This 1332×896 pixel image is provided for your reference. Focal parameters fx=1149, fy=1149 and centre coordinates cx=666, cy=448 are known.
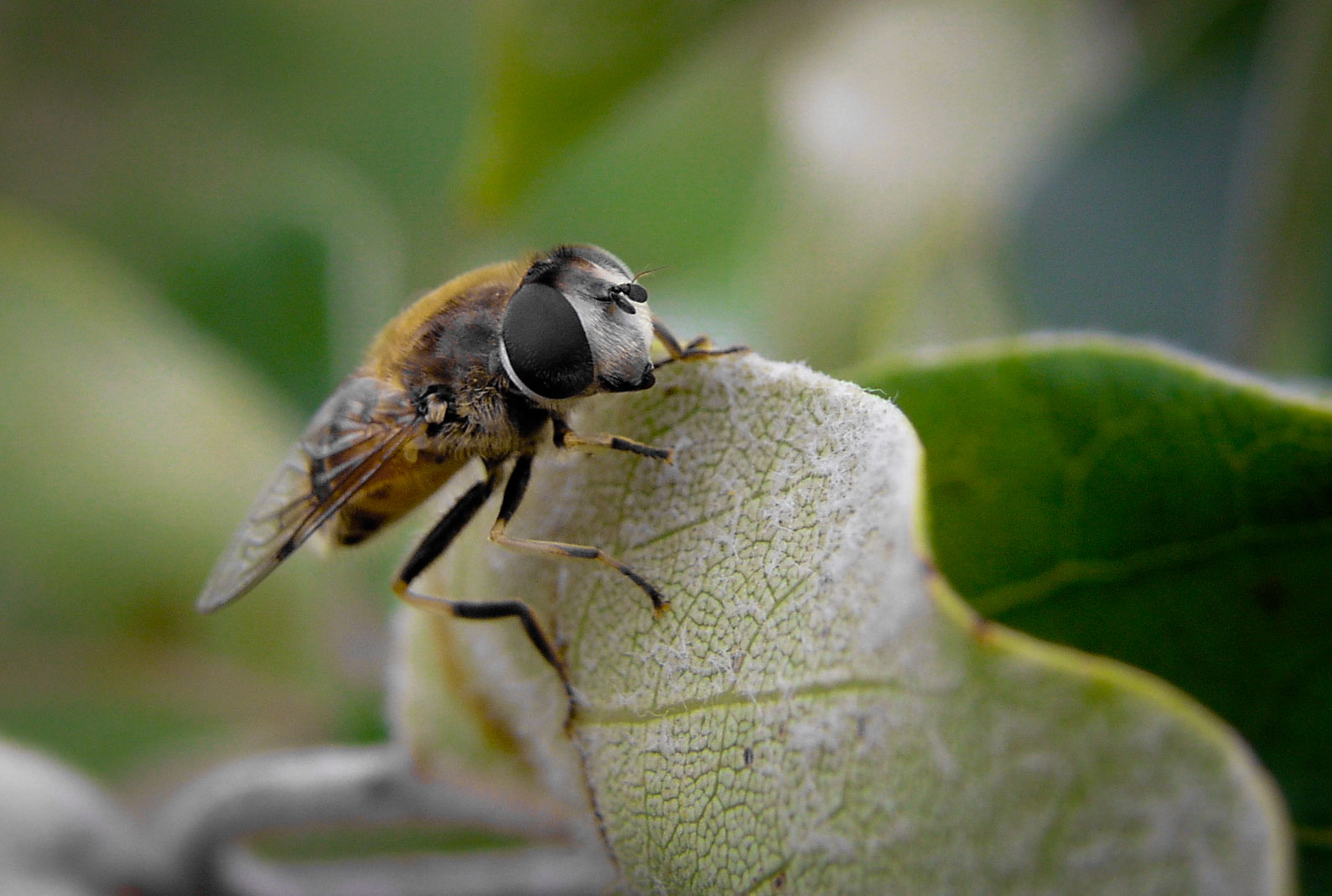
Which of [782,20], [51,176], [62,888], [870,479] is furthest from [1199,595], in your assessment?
[51,176]

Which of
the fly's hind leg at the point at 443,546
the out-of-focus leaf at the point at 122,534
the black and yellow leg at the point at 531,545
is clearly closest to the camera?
the black and yellow leg at the point at 531,545

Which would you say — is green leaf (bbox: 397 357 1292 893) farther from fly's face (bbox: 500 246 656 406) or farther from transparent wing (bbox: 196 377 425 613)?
transparent wing (bbox: 196 377 425 613)

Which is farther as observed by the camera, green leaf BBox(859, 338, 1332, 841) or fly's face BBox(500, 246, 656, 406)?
fly's face BBox(500, 246, 656, 406)

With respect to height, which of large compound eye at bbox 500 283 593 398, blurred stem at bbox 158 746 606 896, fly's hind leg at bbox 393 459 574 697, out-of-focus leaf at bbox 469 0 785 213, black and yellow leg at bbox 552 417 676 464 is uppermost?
out-of-focus leaf at bbox 469 0 785 213

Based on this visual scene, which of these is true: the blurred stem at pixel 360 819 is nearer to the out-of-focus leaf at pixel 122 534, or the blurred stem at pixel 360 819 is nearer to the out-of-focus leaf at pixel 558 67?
the out-of-focus leaf at pixel 122 534

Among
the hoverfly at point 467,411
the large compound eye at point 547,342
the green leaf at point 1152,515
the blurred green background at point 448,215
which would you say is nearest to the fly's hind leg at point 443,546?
the hoverfly at point 467,411

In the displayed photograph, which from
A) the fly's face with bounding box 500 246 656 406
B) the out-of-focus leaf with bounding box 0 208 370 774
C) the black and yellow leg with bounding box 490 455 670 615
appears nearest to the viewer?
the black and yellow leg with bounding box 490 455 670 615

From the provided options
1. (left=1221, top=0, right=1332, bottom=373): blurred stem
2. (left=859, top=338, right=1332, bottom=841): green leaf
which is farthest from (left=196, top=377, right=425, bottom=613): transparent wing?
(left=1221, top=0, right=1332, bottom=373): blurred stem

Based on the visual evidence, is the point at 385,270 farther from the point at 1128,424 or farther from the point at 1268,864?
the point at 1268,864
